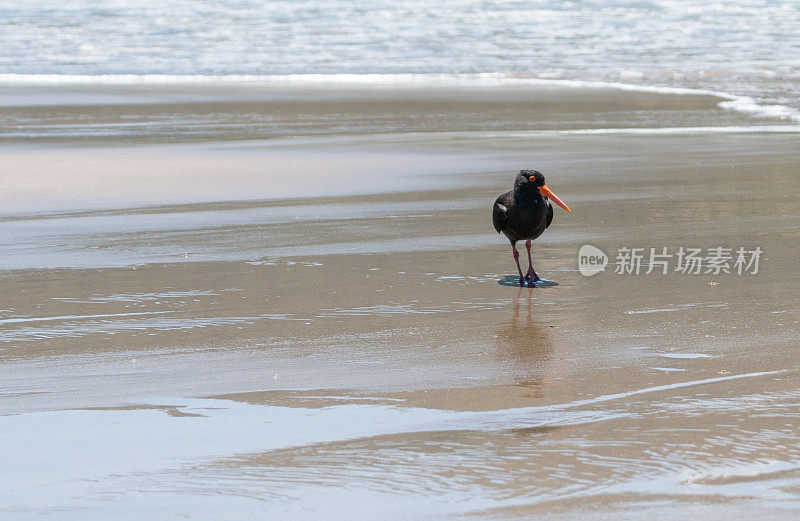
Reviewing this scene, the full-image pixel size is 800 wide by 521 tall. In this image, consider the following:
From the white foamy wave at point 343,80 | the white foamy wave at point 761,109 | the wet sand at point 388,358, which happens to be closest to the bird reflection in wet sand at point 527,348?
the wet sand at point 388,358

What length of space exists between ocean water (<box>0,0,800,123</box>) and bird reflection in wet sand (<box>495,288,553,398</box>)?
10.9 m

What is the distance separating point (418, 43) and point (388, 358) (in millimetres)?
25716

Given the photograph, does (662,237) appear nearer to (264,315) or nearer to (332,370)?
(264,315)

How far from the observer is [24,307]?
19.7 ft

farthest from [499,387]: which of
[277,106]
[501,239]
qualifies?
[277,106]

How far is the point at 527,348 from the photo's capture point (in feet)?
17.0

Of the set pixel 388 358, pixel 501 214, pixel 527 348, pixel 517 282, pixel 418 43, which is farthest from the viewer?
pixel 418 43

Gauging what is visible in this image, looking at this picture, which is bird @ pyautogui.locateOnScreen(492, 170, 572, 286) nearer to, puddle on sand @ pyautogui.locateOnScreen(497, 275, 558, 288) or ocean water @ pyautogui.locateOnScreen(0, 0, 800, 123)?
puddle on sand @ pyautogui.locateOnScreen(497, 275, 558, 288)

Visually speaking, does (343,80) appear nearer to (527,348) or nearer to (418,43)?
(418,43)

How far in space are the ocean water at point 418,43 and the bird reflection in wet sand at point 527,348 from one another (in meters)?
10.9

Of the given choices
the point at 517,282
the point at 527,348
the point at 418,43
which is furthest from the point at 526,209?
the point at 418,43

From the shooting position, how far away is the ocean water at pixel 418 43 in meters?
24.1

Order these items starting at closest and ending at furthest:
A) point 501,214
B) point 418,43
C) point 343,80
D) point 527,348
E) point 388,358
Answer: point 388,358
point 527,348
point 501,214
point 343,80
point 418,43

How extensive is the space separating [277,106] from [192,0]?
21.9m
